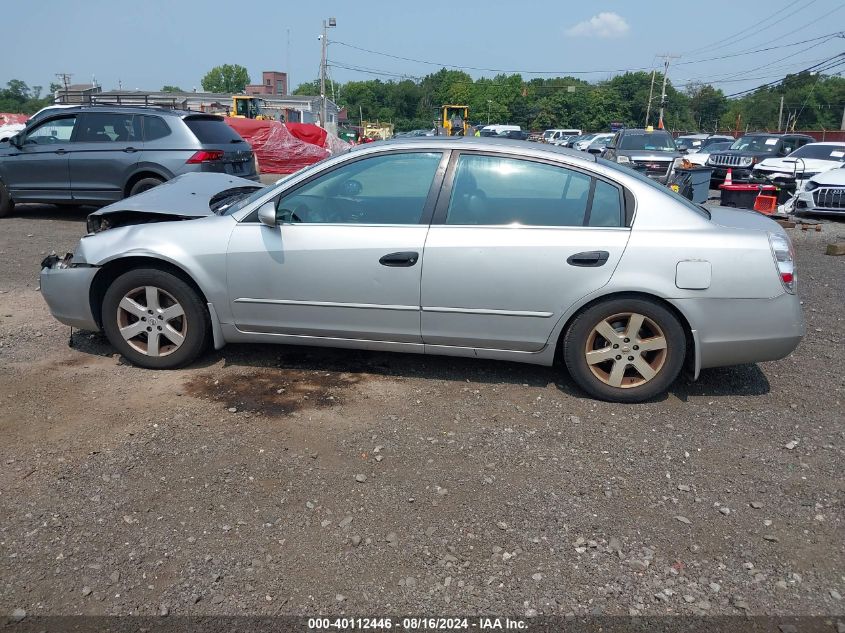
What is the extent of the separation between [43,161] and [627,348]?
9.83 metres

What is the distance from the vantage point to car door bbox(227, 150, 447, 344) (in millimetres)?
4176

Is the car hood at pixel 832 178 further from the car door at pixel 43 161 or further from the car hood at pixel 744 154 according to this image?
the car door at pixel 43 161

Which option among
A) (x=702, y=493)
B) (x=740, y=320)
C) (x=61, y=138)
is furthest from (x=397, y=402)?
(x=61, y=138)

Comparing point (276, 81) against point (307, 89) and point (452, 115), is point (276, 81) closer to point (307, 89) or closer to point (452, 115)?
point (307, 89)

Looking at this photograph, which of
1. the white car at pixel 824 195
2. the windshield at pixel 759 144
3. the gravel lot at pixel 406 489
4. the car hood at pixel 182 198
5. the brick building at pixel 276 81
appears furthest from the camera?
the brick building at pixel 276 81

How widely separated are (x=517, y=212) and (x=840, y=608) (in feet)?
8.50

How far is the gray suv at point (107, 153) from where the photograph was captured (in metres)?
10.0

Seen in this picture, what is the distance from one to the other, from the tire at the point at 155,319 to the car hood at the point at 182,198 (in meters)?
0.55

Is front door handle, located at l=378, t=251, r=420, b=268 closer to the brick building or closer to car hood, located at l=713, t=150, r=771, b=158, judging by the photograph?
car hood, located at l=713, t=150, r=771, b=158

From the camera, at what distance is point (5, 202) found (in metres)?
10.9

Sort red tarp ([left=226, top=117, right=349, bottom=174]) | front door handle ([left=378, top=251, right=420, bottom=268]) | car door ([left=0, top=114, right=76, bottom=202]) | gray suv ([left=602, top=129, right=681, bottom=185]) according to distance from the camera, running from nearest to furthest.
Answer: front door handle ([left=378, top=251, right=420, bottom=268]) < car door ([left=0, top=114, right=76, bottom=202]) < gray suv ([left=602, top=129, right=681, bottom=185]) < red tarp ([left=226, top=117, right=349, bottom=174])

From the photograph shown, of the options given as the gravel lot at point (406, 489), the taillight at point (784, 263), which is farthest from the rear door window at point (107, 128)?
the taillight at point (784, 263)

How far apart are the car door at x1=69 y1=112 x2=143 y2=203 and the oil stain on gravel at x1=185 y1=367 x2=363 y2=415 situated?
6.83 metres

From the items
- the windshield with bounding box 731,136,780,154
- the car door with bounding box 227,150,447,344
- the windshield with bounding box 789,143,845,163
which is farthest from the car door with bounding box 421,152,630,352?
the windshield with bounding box 731,136,780,154
